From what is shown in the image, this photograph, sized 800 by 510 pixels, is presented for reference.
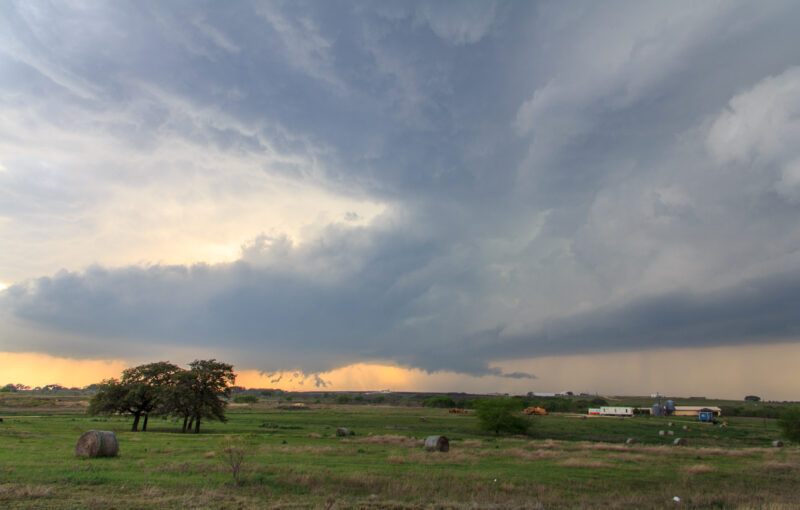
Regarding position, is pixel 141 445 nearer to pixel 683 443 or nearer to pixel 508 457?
pixel 508 457

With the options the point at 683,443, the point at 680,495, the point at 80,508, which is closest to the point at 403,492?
the point at 80,508

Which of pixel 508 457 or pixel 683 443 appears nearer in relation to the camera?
pixel 508 457

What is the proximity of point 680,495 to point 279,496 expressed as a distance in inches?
864

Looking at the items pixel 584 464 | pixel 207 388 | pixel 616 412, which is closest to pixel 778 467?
pixel 584 464

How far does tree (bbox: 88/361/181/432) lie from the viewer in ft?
206

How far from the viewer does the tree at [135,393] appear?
62.9 meters

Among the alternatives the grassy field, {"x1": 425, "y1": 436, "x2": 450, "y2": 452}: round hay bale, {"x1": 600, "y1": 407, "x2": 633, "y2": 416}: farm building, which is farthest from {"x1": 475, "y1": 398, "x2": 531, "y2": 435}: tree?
{"x1": 600, "y1": 407, "x2": 633, "y2": 416}: farm building

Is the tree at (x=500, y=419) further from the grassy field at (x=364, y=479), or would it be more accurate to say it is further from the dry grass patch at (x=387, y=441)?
the grassy field at (x=364, y=479)

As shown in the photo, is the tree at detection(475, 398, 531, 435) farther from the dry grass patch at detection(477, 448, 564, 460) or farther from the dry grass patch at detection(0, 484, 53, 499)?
the dry grass patch at detection(0, 484, 53, 499)

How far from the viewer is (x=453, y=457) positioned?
1517 inches

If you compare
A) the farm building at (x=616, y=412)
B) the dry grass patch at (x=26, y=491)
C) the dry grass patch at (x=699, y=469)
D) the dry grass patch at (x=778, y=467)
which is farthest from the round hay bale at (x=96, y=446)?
the farm building at (x=616, y=412)

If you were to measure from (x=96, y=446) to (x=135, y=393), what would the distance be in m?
34.9

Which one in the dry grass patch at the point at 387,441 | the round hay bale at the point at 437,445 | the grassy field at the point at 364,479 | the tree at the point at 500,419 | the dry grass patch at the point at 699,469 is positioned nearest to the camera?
the grassy field at the point at 364,479

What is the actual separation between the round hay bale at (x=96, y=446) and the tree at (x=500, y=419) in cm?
6175
